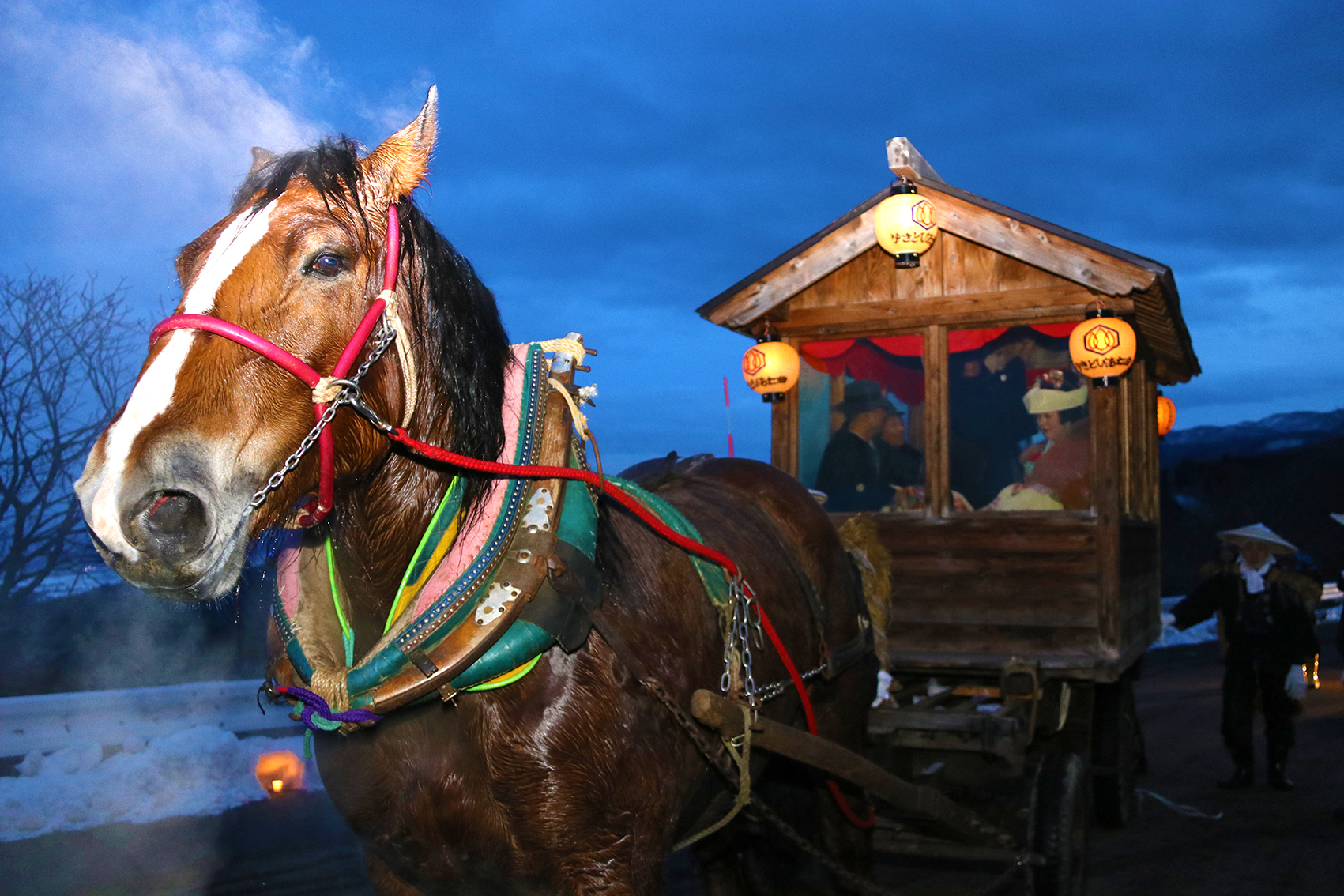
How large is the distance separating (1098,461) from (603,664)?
13.1ft

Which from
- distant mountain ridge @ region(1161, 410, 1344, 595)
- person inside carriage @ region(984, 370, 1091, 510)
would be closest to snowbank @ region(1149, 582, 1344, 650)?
distant mountain ridge @ region(1161, 410, 1344, 595)

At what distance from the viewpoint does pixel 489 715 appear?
1.89 m

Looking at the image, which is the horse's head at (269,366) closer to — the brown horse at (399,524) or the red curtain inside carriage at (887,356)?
the brown horse at (399,524)

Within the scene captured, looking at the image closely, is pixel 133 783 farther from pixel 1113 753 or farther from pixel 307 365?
pixel 1113 753

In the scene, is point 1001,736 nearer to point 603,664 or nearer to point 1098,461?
point 1098,461

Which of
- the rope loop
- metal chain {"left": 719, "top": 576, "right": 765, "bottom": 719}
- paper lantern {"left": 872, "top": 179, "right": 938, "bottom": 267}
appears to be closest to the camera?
the rope loop

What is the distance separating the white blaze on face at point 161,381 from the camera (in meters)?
1.35

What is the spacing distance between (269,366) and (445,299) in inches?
15.9

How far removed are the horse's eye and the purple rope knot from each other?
792 millimetres

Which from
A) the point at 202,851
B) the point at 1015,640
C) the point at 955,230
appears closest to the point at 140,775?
the point at 202,851

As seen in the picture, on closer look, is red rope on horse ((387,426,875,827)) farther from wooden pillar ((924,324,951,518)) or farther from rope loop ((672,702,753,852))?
wooden pillar ((924,324,951,518))

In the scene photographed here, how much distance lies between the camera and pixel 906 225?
205 inches

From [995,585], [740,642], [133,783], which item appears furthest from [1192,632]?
[740,642]

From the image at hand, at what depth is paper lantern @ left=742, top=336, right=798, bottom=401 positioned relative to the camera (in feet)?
18.5
